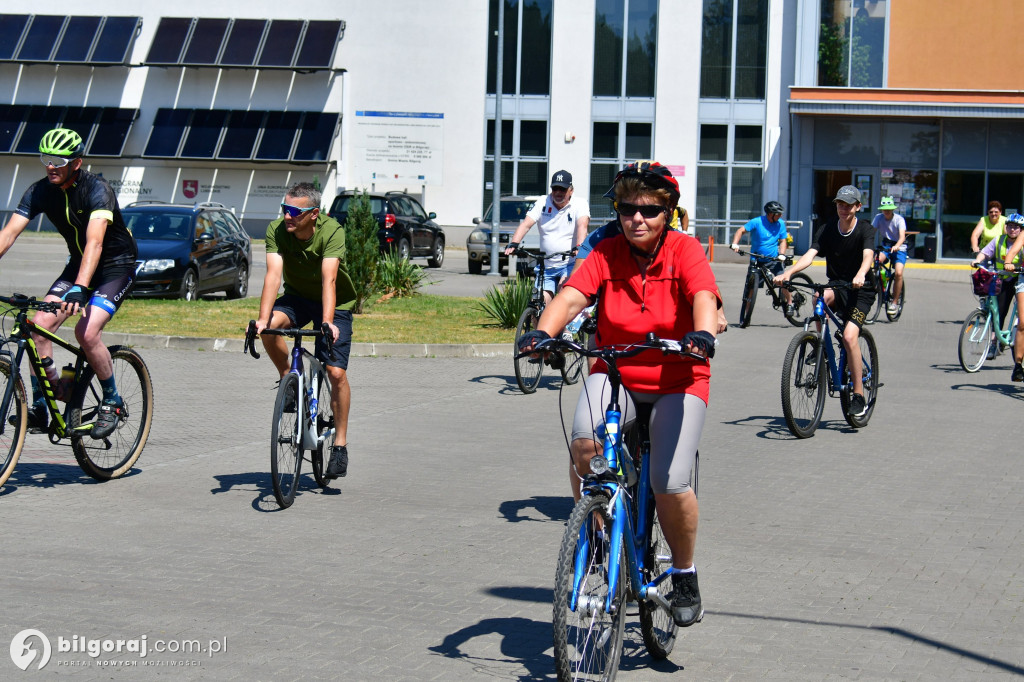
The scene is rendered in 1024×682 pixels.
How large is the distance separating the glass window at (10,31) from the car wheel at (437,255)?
19031mm

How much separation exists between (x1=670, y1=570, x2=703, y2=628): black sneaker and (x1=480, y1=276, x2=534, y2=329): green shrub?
37.8 ft

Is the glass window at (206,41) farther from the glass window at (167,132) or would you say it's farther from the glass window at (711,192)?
the glass window at (711,192)

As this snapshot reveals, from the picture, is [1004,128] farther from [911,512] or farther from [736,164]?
[911,512]

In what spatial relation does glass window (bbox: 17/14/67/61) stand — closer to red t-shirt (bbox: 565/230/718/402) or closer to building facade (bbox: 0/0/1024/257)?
building facade (bbox: 0/0/1024/257)

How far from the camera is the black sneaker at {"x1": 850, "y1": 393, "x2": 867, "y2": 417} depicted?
10.3 metres

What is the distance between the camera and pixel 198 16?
4238 cm

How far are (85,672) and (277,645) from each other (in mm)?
717

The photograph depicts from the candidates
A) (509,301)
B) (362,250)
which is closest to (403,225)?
(362,250)

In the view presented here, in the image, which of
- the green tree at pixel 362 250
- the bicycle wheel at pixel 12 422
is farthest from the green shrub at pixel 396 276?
the bicycle wheel at pixel 12 422

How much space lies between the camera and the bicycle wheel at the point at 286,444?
6984 millimetres

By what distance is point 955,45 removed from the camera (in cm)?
3750

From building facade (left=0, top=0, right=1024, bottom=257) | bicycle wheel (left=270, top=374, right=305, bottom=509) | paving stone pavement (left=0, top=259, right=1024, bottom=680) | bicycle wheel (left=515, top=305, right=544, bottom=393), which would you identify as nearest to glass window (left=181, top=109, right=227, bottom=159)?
building facade (left=0, top=0, right=1024, bottom=257)

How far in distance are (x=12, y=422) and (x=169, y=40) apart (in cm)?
3782

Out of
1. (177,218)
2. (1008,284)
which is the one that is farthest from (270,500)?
(177,218)
